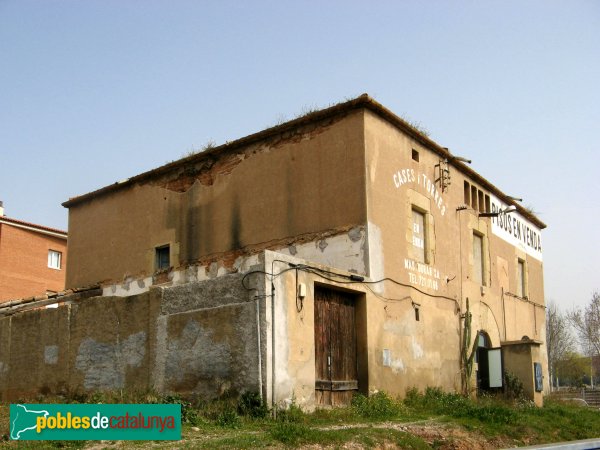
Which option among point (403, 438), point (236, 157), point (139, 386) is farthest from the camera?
point (236, 157)

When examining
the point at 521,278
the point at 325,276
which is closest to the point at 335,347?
the point at 325,276

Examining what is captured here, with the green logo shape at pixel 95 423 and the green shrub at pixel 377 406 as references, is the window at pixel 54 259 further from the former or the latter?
the green logo shape at pixel 95 423

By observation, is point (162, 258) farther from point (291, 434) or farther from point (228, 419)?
point (291, 434)

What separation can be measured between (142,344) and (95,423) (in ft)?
14.7

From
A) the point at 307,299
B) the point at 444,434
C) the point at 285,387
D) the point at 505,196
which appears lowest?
the point at 444,434

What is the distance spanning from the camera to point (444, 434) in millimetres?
12242

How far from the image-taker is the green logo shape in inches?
400

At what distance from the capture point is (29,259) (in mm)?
34719

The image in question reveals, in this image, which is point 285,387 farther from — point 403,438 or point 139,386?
point 139,386

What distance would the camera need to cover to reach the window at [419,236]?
58.5 feet

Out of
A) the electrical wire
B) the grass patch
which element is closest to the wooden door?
the electrical wire

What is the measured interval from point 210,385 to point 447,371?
24.4ft

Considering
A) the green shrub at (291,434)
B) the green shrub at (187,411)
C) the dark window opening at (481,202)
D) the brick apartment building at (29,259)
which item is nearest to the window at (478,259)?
the dark window opening at (481,202)

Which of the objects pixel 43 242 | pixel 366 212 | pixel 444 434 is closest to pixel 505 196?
pixel 366 212
